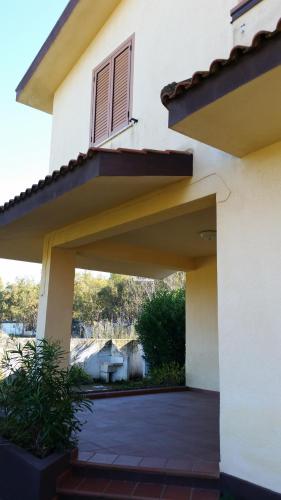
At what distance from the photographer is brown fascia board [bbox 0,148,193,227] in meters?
5.23

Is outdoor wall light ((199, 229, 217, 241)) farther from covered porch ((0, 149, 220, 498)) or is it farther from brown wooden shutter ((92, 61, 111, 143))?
brown wooden shutter ((92, 61, 111, 143))

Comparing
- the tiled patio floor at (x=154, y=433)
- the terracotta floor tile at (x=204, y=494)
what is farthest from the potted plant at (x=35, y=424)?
the terracotta floor tile at (x=204, y=494)

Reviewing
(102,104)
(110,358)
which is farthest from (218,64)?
(110,358)

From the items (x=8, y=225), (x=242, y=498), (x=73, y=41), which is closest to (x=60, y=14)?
(x=73, y=41)

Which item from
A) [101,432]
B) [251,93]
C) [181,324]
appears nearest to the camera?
[251,93]

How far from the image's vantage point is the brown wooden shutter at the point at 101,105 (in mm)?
8229

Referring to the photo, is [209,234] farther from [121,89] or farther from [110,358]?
[110,358]

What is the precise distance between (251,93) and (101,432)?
5.54 metres

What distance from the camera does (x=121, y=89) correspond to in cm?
792

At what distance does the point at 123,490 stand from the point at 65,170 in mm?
4046

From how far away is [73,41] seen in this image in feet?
30.8

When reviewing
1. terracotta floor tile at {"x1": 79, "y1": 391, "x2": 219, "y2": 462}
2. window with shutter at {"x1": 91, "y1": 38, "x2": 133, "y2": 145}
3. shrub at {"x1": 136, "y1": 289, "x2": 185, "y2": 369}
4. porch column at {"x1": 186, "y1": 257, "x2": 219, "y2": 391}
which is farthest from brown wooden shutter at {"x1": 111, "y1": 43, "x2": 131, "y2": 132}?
shrub at {"x1": 136, "y1": 289, "x2": 185, "y2": 369}

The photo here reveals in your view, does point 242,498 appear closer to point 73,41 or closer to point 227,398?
point 227,398

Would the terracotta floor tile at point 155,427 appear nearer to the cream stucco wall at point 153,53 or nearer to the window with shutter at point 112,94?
the cream stucco wall at point 153,53
